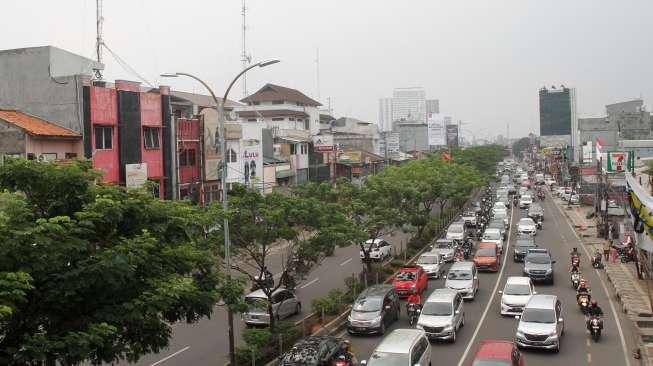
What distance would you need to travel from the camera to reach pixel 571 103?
196m

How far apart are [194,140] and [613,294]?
88.9 feet

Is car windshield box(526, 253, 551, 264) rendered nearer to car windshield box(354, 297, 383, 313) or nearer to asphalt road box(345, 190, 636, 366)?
asphalt road box(345, 190, 636, 366)

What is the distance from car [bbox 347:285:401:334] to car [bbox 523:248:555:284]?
10595 mm

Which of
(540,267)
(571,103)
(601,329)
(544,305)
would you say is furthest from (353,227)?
(571,103)

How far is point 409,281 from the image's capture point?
98.0ft

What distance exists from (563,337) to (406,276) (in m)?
8.88

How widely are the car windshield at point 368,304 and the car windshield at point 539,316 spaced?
5143 mm

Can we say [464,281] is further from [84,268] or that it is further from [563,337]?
[84,268]

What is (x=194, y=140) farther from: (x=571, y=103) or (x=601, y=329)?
(x=571, y=103)

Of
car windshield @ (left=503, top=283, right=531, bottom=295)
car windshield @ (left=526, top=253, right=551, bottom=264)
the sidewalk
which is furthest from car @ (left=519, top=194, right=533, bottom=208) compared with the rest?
car windshield @ (left=503, top=283, right=531, bottom=295)

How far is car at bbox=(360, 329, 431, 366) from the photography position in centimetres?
1673

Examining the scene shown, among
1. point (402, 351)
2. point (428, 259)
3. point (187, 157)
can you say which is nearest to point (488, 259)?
point (428, 259)

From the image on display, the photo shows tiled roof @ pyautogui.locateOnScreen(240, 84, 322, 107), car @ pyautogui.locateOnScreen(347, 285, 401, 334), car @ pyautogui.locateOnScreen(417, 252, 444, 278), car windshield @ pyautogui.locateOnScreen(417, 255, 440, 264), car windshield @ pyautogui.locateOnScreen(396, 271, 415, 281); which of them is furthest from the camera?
tiled roof @ pyautogui.locateOnScreen(240, 84, 322, 107)

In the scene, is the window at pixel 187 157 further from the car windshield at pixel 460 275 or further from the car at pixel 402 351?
the car at pixel 402 351
